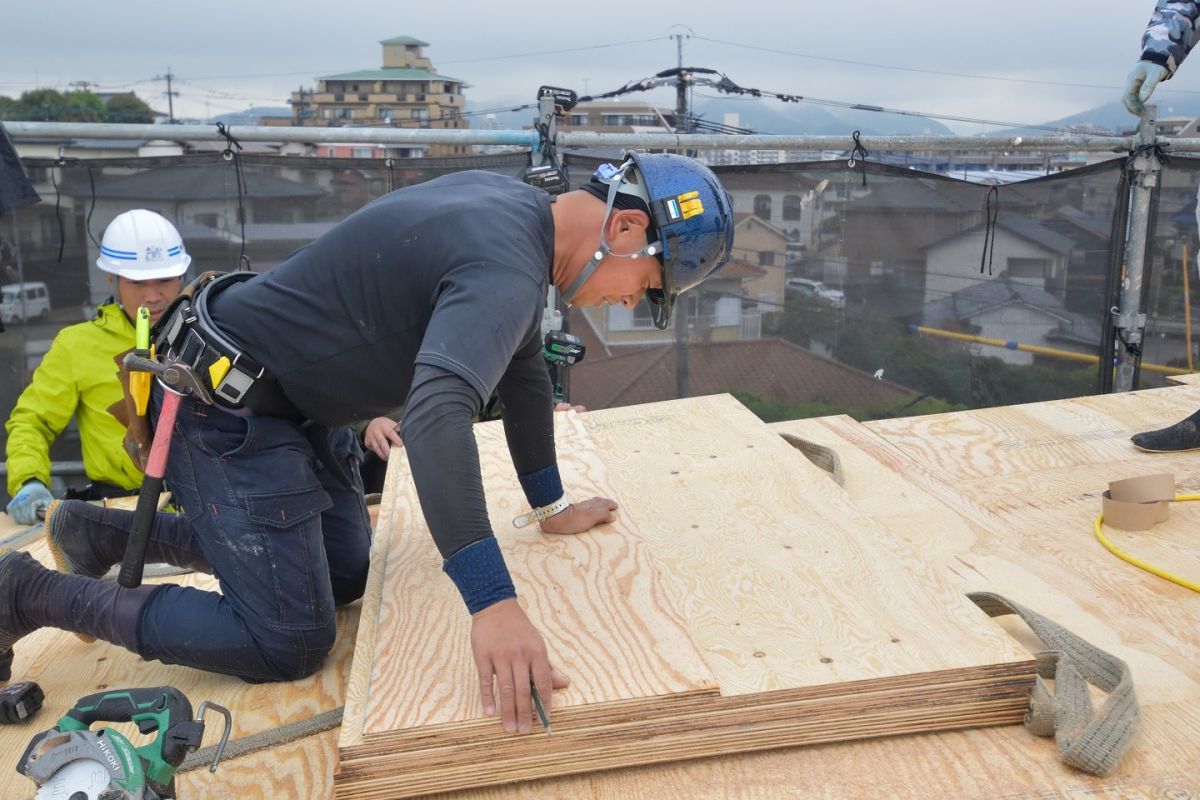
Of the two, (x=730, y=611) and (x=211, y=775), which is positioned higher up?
(x=730, y=611)

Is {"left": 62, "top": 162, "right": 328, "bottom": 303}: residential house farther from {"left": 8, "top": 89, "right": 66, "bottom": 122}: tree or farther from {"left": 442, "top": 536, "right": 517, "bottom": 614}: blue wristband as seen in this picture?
{"left": 8, "top": 89, "right": 66, "bottom": 122}: tree

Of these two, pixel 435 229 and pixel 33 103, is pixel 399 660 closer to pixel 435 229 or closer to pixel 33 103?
pixel 435 229

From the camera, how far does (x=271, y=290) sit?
2650 millimetres

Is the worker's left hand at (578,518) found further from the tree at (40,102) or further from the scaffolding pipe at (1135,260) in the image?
the tree at (40,102)

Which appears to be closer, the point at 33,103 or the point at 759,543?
the point at 759,543

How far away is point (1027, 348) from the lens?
6.35 m

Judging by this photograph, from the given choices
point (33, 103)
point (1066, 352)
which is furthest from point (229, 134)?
point (33, 103)

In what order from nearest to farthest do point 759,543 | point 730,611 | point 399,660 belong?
point 399,660
point 730,611
point 759,543

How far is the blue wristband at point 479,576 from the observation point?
1.97 m

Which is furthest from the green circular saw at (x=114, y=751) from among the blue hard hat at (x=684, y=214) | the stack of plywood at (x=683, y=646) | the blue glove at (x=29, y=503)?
the blue glove at (x=29, y=503)

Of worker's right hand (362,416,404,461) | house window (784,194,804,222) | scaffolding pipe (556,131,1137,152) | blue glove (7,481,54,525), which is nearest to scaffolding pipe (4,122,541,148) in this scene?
scaffolding pipe (556,131,1137,152)

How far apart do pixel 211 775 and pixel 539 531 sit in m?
1.11

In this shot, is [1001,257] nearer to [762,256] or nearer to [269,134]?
[762,256]

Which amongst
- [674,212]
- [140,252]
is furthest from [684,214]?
[140,252]
